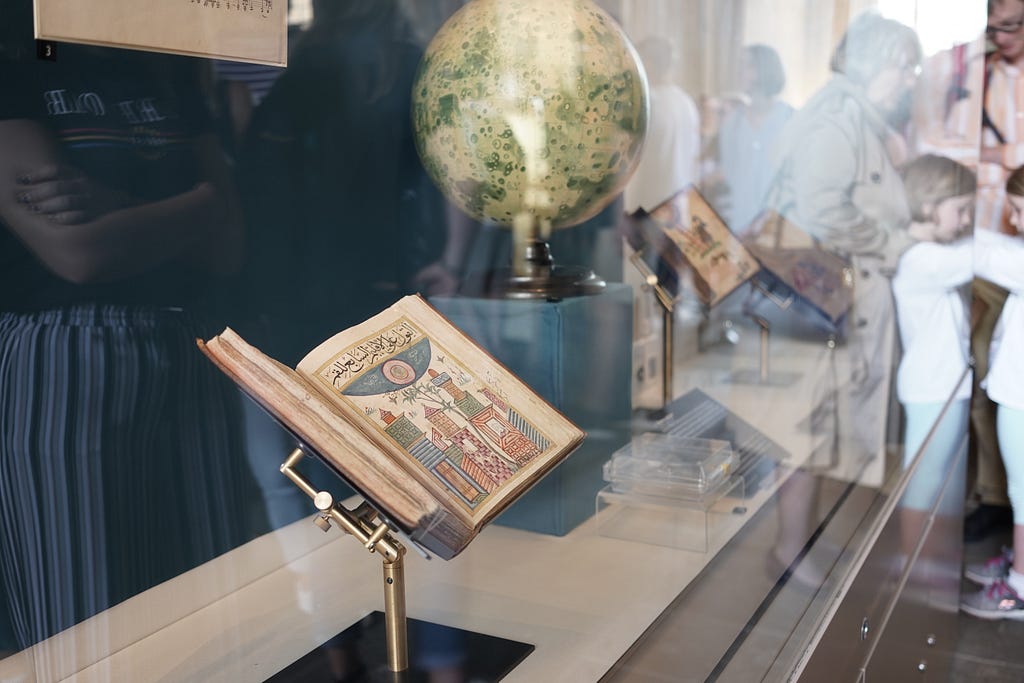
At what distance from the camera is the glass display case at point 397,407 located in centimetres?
77

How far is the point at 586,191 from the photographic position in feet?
4.08

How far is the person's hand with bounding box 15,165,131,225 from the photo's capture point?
0.73 meters

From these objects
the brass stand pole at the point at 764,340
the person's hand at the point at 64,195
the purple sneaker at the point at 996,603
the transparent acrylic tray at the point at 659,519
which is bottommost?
the purple sneaker at the point at 996,603

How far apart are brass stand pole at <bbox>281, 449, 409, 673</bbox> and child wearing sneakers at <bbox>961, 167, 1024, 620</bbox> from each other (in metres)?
3.09

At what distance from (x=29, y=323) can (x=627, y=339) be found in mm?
862

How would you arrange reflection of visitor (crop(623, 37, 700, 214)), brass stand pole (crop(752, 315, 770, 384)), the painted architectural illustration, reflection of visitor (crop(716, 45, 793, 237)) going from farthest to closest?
brass stand pole (crop(752, 315, 770, 384)) → reflection of visitor (crop(716, 45, 793, 237)) → reflection of visitor (crop(623, 37, 700, 214)) → the painted architectural illustration

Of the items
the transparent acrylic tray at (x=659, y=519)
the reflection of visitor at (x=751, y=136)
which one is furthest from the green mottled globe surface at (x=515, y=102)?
the reflection of visitor at (x=751, y=136)

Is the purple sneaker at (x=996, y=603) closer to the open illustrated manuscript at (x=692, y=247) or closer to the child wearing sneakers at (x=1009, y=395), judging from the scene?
the child wearing sneakers at (x=1009, y=395)

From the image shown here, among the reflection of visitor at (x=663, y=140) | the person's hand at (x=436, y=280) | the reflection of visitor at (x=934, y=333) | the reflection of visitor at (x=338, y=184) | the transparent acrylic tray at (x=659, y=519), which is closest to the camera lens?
the reflection of visitor at (x=338, y=184)

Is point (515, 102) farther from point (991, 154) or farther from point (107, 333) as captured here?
point (991, 154)

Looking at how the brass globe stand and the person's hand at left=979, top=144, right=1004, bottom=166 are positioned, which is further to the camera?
the person's hand at left=979, top=144, right=1004, bottom=166

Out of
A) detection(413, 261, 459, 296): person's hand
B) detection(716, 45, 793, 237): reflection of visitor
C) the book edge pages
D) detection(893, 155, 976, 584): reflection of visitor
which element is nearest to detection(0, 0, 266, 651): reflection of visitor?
the book edge pages

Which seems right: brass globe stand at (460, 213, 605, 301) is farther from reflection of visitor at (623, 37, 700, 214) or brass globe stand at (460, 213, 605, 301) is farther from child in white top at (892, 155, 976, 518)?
child in white top at (892, 155, 976, 518)

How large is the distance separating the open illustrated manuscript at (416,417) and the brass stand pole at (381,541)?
0.19ft
